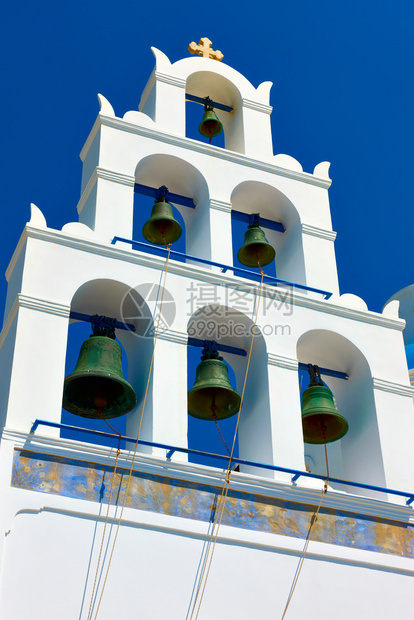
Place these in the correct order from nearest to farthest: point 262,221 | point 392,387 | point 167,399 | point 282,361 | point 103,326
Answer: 1. point 167,399
2. point 103,326
3. point 282,361
4. point 392,387
5. point 262,221

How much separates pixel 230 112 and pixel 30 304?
5382mm

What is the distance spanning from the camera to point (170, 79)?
16.2 m

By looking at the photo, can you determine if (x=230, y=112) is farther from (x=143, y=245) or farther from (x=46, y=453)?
(x=46, y=453)

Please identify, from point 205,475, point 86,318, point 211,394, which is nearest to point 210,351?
point 211,394

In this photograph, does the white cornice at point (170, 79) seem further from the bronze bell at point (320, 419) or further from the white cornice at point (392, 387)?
the white cornice at point (392, 387)

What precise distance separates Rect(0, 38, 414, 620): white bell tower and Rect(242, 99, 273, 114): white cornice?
1.1 inches

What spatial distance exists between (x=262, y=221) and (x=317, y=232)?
0.77 meters

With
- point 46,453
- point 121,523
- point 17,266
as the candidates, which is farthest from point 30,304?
point 121,523

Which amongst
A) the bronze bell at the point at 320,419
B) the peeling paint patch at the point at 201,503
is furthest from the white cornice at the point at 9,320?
the bronze bell at the point at 320,419

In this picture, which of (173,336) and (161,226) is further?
(161,226)

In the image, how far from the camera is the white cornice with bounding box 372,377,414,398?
557 inches

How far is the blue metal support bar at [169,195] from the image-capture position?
15422 millimetres

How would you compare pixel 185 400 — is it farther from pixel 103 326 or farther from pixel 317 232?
pixel 317 232

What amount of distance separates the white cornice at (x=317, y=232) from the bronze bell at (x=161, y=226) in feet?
5.45
